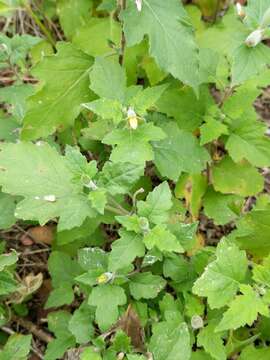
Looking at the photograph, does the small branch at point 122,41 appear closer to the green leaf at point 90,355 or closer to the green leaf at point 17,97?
the green leaf at point 17,97

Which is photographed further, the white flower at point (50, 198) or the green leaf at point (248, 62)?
the green leaf at point (248, 62)

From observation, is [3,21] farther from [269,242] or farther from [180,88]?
[269,242]

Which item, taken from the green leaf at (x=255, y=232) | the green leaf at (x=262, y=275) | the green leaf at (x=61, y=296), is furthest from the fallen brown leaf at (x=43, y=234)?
the green leaf at (x=262, y=275)

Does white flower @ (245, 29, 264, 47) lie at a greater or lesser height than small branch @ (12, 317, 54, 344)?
greater

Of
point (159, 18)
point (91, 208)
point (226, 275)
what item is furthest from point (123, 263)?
point (159, 18)

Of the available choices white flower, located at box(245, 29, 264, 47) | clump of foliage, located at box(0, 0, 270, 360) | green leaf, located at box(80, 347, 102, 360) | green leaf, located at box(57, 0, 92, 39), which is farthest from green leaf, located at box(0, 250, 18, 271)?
green leaf, located at box(57, 0, 92, 39)

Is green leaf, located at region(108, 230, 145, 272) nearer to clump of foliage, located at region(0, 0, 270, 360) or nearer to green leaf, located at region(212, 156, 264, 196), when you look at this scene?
clump of foliage, located at region(0, 0, 270, 360)
